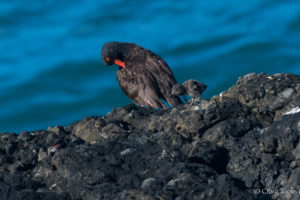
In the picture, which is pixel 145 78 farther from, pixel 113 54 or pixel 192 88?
pixel 192 88

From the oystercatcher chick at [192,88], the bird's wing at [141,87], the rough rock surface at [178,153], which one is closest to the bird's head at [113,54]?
the bird's wing at [141,87]

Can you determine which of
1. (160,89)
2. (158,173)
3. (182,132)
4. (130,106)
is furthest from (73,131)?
(160,89)

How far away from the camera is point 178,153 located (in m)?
4.77

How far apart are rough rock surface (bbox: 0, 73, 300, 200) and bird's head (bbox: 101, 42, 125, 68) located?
4.84 metres

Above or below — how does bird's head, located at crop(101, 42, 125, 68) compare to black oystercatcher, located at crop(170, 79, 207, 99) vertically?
above

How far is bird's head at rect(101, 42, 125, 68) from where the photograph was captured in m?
10.8

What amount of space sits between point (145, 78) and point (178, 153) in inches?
190

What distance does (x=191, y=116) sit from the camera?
5.44 meters

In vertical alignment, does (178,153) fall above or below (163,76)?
below

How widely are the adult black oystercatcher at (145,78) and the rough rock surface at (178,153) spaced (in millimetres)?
3185

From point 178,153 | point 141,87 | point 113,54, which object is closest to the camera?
point 178,153

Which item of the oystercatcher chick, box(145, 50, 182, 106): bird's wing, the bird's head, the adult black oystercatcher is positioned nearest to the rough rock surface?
the oystercatcher chick

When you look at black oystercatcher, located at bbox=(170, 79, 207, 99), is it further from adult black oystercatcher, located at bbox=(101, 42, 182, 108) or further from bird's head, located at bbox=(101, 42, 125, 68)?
bird's head, located at bbox=(101, 42, 125, 68)

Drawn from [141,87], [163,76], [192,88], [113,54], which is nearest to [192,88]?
[192,88]
